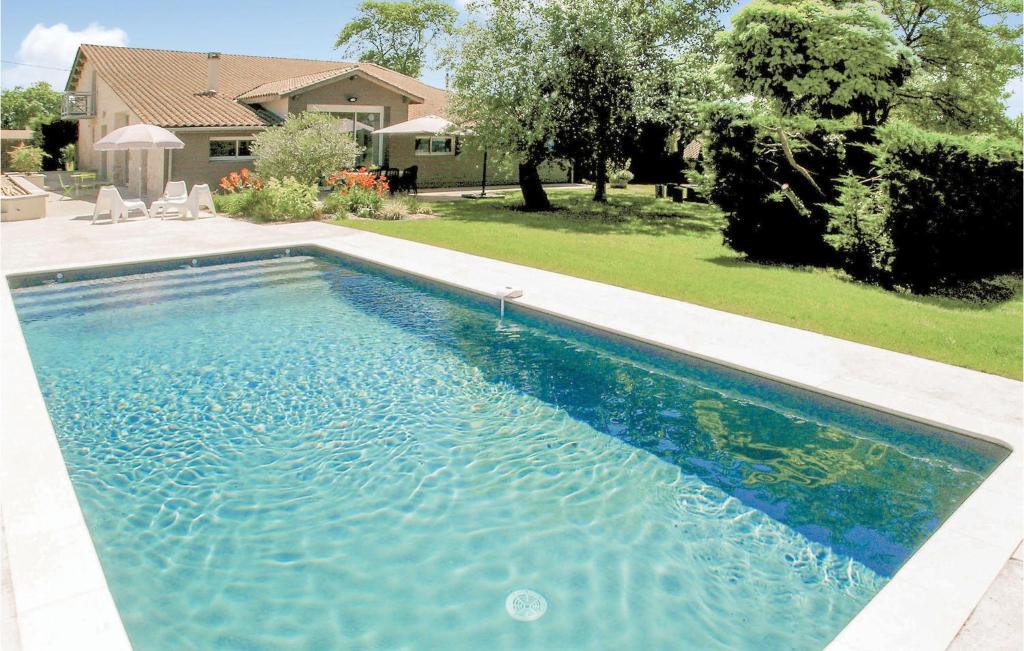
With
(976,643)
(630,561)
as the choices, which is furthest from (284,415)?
(976,643)

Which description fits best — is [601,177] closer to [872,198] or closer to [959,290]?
[872,198]

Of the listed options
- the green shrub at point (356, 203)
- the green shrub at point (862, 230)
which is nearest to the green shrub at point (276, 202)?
the green shrub at point (356, 203)

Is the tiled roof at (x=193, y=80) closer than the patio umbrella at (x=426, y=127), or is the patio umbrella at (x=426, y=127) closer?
the tiled roof at (x=193, y=80)

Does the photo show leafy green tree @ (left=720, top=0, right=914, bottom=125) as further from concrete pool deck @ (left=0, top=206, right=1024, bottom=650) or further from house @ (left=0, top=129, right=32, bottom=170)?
house @ (left=0, top=129, right=32, bottom=170)

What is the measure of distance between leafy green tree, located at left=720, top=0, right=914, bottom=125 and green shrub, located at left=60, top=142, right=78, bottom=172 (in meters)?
34.9

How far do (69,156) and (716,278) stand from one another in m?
38.2

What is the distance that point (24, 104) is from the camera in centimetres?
9975

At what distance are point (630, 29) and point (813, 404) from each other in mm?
19483

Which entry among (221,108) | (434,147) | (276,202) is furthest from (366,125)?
(276,202)

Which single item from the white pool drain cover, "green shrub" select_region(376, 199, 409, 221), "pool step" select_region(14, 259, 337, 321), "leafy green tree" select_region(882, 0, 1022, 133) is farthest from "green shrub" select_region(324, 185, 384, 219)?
the white pool drain cover

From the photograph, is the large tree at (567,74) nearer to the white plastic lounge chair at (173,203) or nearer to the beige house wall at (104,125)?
the white plastic lounge chair at (173,203)

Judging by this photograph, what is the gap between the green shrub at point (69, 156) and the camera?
38.9m

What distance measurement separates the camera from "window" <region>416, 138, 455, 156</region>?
33781mm

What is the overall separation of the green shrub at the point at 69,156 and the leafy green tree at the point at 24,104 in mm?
68298
